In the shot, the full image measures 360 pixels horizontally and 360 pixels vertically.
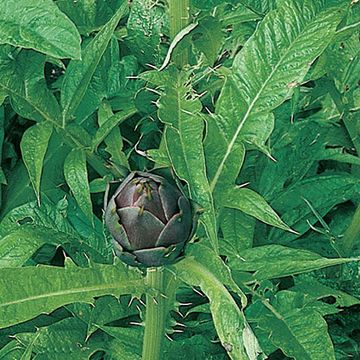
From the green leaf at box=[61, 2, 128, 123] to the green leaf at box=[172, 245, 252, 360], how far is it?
0.29m

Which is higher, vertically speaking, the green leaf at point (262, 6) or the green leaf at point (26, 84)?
the green leaf at point (262, 6)

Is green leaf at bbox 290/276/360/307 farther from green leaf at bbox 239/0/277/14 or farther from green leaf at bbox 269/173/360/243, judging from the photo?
green leaf at bbox 239/0/277/14

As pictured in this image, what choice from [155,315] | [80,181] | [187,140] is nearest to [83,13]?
[80,181]

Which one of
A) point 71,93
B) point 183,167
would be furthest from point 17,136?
point 183,167

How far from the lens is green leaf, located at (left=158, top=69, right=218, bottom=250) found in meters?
0.81

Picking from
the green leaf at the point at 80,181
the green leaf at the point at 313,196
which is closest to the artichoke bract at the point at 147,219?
the green leaf at the point at 80,181

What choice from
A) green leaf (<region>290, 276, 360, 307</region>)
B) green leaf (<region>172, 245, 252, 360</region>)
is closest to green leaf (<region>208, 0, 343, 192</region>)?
green leaf (<region>172, 245, 252, 360</region>)

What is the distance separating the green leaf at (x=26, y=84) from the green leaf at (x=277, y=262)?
0.90 feet

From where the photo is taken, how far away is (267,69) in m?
0.89

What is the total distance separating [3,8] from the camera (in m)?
0.81

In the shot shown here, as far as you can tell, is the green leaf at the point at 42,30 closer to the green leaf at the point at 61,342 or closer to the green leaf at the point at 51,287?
the green leaf at the point at 51,287

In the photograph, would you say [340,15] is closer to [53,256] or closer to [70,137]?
[70,137]

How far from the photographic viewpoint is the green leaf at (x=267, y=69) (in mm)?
869

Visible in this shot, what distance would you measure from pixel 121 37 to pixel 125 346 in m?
0.41
